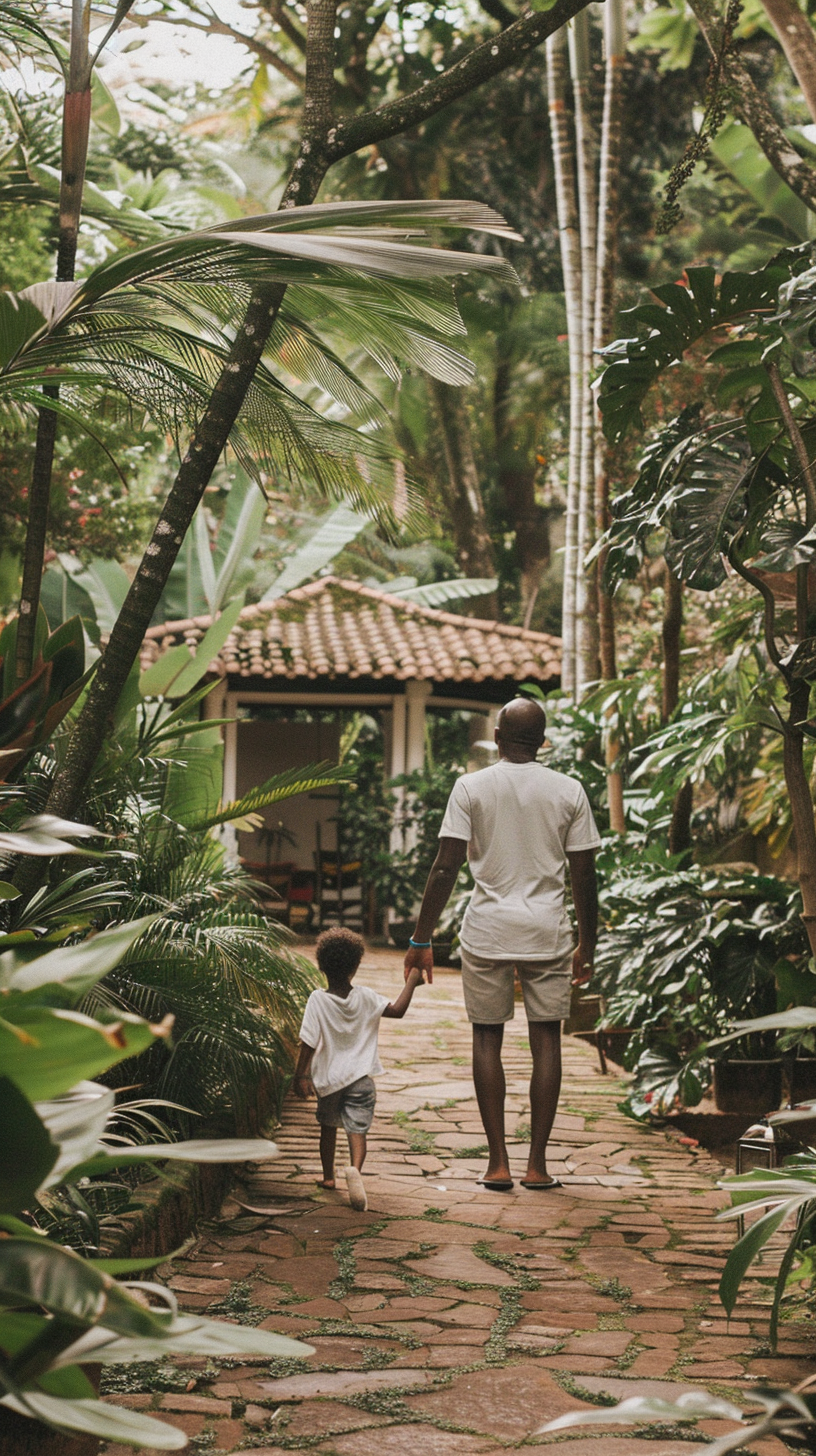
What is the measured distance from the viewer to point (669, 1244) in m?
4.26

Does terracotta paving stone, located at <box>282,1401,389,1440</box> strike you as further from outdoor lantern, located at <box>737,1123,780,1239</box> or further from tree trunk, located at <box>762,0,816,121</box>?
tree trunk, located at <box>762,0,816,121</box>

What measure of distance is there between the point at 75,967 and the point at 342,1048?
10.4ft

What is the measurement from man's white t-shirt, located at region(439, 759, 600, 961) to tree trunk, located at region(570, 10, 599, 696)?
5288mm

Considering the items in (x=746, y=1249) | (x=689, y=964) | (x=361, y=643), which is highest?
(x=361, y=643)

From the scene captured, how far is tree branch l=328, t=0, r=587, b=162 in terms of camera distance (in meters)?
4.15

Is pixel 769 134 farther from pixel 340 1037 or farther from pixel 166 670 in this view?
pixel 340 1037

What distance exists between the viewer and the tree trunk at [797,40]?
18.3ft

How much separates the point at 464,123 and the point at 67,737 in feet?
61.3

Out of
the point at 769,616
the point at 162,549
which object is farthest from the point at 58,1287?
the point at 769,616

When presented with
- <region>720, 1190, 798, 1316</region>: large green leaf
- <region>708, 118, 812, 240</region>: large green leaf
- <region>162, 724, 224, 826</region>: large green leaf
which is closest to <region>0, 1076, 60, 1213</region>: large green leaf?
<region>720, 1190, 798, 1316</region>: large green leaf

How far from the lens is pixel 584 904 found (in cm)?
495

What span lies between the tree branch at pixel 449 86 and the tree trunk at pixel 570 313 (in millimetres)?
5558

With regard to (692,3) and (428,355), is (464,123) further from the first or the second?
(428,355)

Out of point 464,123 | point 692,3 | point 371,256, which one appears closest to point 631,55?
point 464,123
